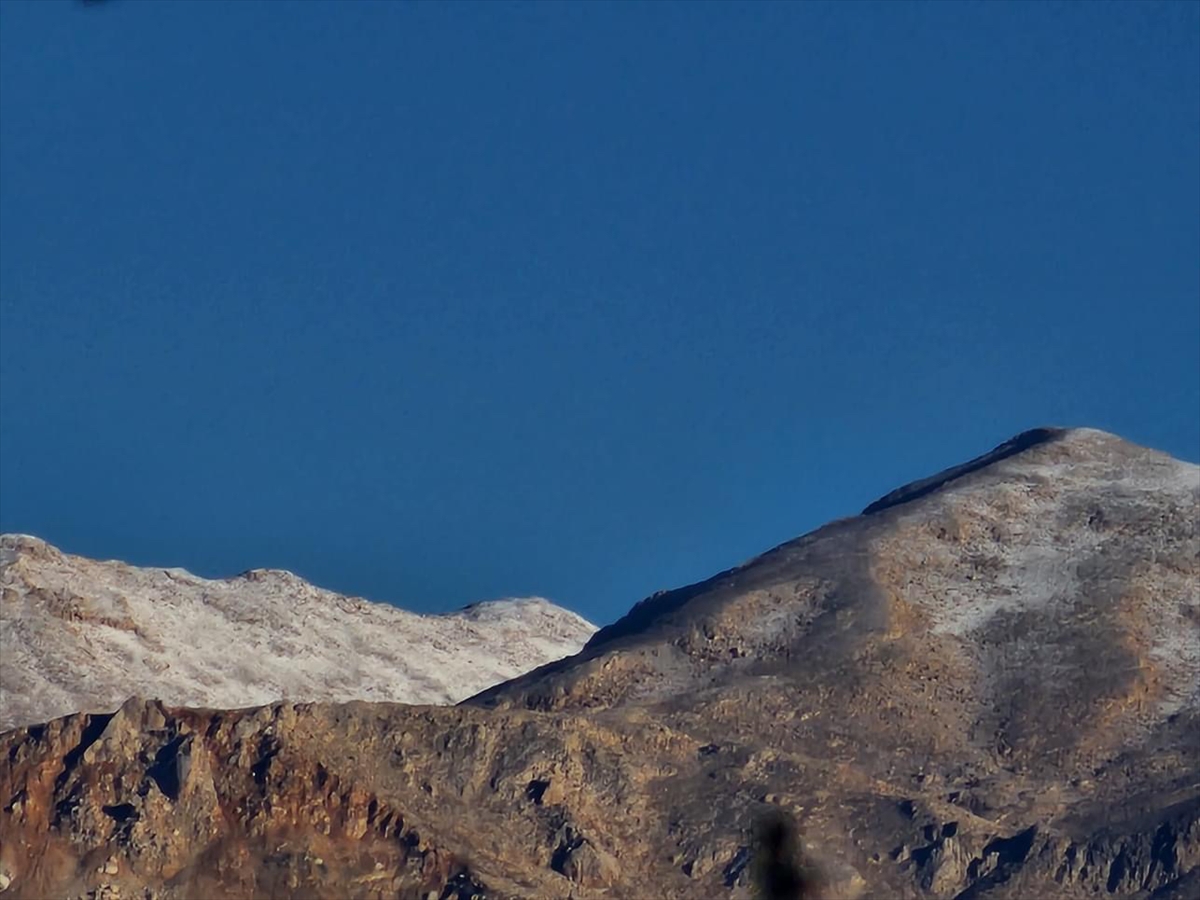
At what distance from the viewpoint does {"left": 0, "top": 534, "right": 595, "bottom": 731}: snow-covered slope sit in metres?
130

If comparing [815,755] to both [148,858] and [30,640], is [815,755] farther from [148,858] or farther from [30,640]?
[30,640]

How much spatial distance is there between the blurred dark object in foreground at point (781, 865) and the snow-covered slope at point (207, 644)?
4897cm

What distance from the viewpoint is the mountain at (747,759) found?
7775 centimetres

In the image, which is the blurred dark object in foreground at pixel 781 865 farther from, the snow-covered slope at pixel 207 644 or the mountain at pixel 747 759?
the snow-covered slope at pixel 207 644

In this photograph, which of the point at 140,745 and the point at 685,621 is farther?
the point at 685,621

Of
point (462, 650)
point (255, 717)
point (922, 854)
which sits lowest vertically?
point (922, 854)

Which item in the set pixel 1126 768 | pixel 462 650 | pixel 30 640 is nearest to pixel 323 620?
pixel 462 650

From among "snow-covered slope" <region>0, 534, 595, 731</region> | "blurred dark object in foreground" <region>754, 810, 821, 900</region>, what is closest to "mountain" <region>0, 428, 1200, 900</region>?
"blurred dark object in foreground" <region>754, 810, 821, 900</region>

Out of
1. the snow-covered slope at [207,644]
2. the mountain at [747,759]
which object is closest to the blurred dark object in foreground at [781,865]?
the mountain at [747,759]

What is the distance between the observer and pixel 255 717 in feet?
270

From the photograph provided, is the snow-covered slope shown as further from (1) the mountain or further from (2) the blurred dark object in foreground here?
(2) the blurred dark object in foreground

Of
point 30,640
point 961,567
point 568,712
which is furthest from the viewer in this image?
point 30,640

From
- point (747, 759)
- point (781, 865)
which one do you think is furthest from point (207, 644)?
point (781, 865)

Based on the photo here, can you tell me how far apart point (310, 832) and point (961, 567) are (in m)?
49.8
